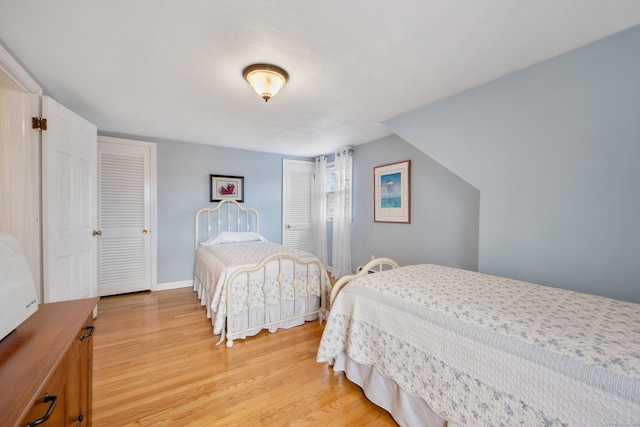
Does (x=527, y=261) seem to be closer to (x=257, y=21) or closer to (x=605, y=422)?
(x=605, y=422)

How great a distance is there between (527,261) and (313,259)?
1875 mm

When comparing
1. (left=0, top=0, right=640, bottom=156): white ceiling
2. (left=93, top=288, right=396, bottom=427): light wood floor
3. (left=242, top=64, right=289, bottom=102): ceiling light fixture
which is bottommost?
(left=93, top=288, right=396, bottom=427): light wood floor

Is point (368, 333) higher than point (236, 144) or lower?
lower

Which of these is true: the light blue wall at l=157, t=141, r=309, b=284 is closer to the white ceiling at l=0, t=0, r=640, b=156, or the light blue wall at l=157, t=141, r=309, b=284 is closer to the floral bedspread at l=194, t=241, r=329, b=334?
the floral bedspread at l=194, t=241, r=329, b=334

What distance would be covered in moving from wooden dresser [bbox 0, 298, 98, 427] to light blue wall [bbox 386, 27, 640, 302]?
8.81 feet

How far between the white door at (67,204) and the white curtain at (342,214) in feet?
10.5

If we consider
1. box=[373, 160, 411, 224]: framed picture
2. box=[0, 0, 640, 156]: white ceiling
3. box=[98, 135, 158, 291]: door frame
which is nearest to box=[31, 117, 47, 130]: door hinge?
box=[0, 0, 640, 156]: white ceiling

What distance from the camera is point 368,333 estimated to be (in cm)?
172

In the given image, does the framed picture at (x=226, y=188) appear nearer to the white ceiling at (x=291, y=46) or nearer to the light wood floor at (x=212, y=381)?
the white ceiling at (x=291, y=46)

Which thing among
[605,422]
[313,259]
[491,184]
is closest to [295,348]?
[313,259]

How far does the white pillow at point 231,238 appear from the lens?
3.83m

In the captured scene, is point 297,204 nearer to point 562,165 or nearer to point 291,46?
point 291,46

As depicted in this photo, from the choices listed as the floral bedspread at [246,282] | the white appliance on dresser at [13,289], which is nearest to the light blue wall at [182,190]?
the floral bedspread at [246,282]

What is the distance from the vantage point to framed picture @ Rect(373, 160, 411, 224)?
3498mm
